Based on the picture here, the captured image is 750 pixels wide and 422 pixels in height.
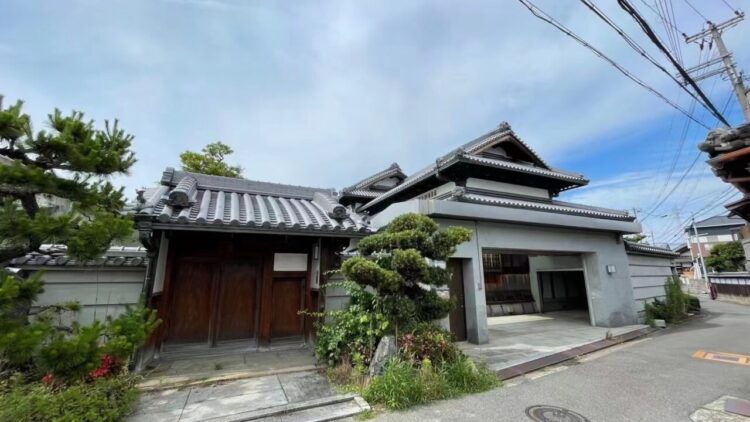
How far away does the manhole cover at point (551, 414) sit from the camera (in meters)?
3.99

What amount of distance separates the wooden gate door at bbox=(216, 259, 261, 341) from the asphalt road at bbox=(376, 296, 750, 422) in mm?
3578

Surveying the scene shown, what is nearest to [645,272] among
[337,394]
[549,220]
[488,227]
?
[549,220]

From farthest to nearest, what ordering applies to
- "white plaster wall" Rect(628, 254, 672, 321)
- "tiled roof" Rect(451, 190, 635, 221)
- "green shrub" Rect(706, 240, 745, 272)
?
"green shrub" Rect(706, 240, 745, 272)
"white plaster wall" Rect(628, 254, 672, 321)
"tiled roof" Rect(451, 190, 635, 221)

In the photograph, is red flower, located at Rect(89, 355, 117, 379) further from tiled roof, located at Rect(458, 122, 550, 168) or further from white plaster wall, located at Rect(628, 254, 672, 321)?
white plaster wall, located at Rect(628, 254, 672, 321)

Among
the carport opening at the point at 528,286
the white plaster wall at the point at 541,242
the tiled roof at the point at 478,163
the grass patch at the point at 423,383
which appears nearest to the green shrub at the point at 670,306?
the white plaster wall at the point at 541,242

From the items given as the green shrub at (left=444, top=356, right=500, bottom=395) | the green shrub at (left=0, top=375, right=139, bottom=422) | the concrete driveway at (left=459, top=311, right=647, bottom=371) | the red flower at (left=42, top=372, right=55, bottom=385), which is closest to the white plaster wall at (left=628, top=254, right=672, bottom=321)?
the concrete driveway at (left=459, top=311, right=647, bottom=371)

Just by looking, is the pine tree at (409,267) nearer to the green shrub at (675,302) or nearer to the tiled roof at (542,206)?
the tiled roof at (542,206)

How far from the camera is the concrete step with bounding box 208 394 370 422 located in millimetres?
3816

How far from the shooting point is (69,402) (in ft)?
10.6

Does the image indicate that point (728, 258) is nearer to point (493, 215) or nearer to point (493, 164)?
point (493, 164)

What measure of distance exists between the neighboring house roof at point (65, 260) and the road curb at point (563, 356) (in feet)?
23.6

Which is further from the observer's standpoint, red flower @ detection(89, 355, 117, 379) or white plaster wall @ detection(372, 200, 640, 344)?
white plaster wall @ detection(372, 200, 640, 344)

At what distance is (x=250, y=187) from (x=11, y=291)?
5.36 metres

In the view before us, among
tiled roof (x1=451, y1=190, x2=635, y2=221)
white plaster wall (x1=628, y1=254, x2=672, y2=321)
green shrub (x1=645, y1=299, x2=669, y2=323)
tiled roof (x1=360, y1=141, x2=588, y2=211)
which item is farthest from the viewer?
white plaster wall (x1=628, y1=254, x2=672, y2=321)
